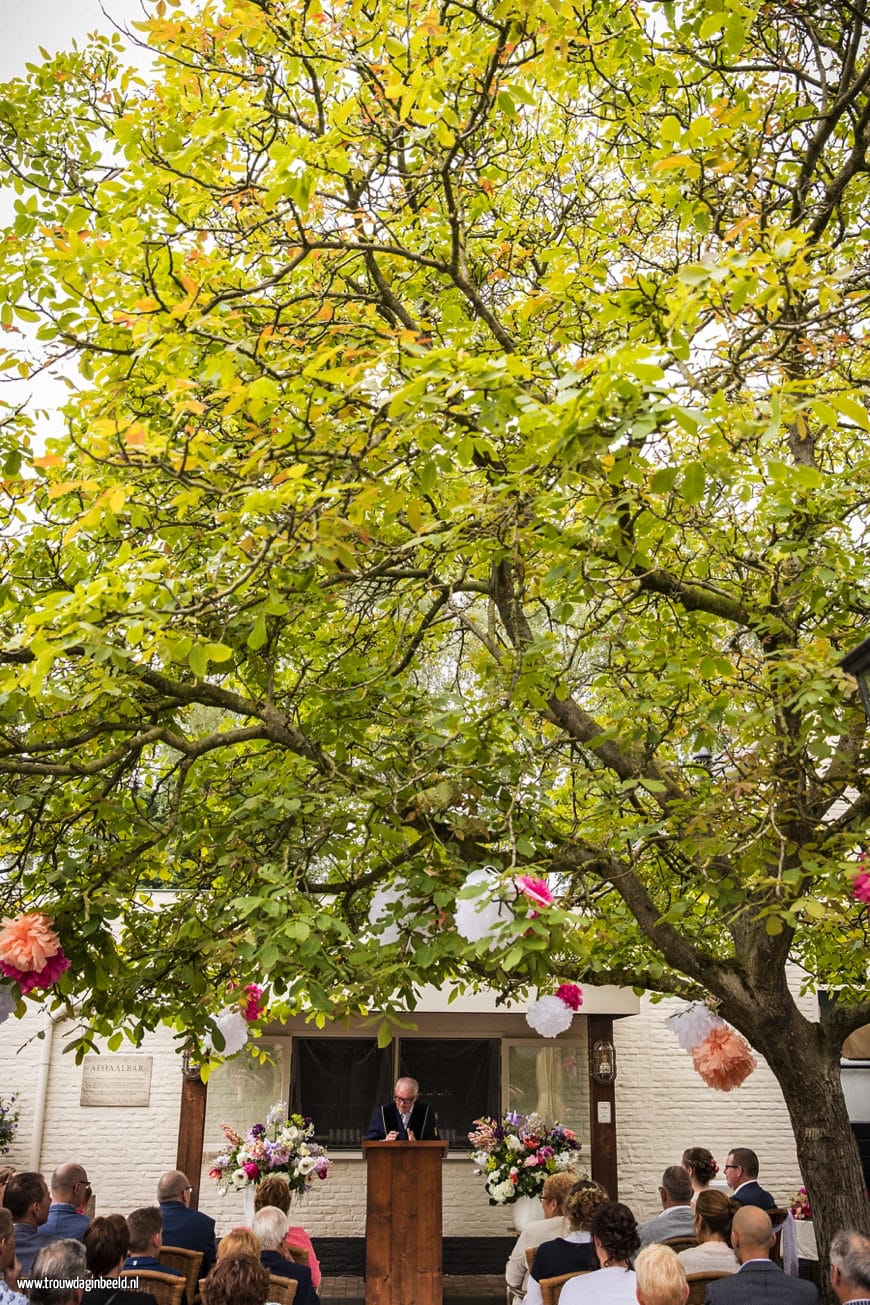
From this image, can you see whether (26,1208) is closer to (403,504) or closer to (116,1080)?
(403,504)

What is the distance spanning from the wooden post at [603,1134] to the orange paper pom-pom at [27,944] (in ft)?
22.7

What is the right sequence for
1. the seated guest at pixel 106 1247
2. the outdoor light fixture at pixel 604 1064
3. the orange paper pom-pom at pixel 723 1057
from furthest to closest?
the outdoor light fixture at pixel 604 1064 < the orange paper pom-pom at pixel 723 1057 < the seated guest at pixel 106 1247

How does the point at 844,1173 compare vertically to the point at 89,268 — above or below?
below

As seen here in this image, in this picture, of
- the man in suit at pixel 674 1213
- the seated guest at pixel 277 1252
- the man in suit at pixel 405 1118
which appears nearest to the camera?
the seated guest at pixel 277 1252

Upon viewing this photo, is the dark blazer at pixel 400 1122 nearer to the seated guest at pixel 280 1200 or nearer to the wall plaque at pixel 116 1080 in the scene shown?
the seated guest at pixel 280 1200

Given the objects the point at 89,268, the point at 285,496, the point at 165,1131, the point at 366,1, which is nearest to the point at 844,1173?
the point at 285,496

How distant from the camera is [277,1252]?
457 cm

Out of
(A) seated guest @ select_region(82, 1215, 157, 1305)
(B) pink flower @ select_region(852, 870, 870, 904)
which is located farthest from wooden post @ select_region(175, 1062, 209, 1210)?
(B) pink flower @ select_region(852, 870, 870, 904)

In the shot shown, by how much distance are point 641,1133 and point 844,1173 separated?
21.5ft

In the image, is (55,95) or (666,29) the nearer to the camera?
(55,95)

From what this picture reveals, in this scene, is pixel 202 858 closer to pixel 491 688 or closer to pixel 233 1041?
pixel 233 1041

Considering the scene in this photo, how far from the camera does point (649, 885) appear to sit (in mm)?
5363

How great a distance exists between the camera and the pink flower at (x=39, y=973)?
3.27 metres

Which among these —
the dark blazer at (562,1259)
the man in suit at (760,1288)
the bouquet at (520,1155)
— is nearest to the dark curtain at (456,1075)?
the bouquet at (520,1155)
